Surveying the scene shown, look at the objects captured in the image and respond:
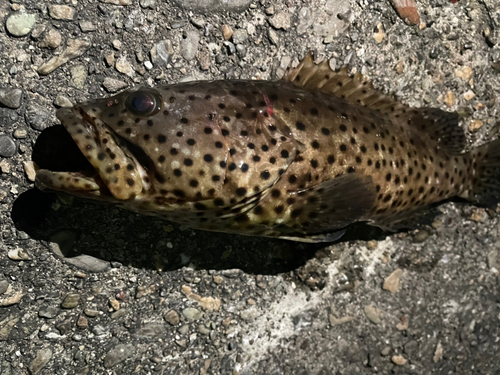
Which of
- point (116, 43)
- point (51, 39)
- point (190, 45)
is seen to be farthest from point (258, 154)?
point (51, 39)

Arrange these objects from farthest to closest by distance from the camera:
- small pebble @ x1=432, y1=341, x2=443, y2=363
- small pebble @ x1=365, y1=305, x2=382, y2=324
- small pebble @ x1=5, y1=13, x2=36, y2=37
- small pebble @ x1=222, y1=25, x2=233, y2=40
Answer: small pebble @ x1=432, y1=341, x2=443, y2=363 < small pebble @ x1=365, y1=305, x2=382, y2=324 < small pebble @ x1=222, y1=25, x2=233, y2=40 < small pebble @ x1=5, y1=13, x2=36, y2=37

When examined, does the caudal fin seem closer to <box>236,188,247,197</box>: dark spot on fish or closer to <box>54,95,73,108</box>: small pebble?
<box>236,188,247,197</box>: dark spot on fish

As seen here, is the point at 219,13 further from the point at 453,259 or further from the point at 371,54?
the point at 453,259

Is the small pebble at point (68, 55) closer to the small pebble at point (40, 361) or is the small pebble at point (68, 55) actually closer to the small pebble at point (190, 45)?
the small pebble at point (190, 45)

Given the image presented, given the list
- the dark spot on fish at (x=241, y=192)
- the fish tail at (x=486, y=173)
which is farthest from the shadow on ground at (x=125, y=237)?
the fish tail at (x=486, y=173)

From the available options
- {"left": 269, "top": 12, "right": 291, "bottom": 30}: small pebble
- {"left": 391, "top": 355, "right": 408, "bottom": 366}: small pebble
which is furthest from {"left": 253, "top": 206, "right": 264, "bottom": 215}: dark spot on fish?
{"left": 391, "top": 355, "right": 408, "bottom": 366}: small pebble

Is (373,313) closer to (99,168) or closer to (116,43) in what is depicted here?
(99,168)

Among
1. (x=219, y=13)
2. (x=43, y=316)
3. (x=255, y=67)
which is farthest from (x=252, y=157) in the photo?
(x=43, y=316)
